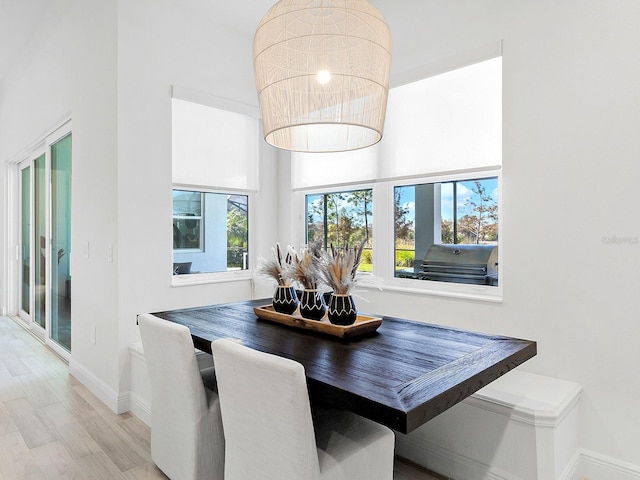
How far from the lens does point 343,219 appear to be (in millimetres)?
3543

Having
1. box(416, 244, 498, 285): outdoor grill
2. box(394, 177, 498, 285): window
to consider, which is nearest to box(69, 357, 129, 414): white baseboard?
box(394, 177, 498, 285): window

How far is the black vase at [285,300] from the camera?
2.20 metres

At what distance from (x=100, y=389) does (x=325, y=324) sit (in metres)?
2.10

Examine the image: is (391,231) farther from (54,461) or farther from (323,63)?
(54,461)

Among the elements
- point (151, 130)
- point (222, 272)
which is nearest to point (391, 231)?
point (222, 272)

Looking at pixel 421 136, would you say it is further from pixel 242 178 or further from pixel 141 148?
pixel 141 148

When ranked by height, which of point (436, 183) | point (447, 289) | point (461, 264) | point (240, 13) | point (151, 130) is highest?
point (240, 13)

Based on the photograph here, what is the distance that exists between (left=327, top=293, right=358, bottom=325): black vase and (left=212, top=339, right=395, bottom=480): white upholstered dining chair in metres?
0.41

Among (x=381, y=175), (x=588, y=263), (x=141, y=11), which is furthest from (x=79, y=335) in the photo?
(x=588, y=263)

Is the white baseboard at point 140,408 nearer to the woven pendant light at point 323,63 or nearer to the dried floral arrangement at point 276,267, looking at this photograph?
the dried floral arrangement at point 276,267

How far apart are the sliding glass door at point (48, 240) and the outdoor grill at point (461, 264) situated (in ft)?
10.6

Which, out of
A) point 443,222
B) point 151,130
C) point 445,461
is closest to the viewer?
point 445,461

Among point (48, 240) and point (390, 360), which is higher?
point (48, 240)

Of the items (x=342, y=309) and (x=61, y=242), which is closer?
(x=342, y=309)
